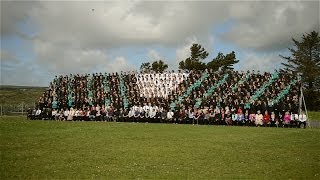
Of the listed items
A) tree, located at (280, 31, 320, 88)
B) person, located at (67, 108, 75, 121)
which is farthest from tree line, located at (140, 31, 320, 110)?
person, located at (67, 108, 75, 121)

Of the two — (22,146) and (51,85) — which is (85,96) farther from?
(22,146)

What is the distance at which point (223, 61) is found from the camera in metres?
68.7

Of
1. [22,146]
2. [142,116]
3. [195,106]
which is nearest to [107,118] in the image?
[142,116]

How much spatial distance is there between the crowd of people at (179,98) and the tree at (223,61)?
30.5 m

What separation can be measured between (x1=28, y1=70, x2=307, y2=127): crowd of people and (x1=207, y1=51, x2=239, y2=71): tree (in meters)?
30.5

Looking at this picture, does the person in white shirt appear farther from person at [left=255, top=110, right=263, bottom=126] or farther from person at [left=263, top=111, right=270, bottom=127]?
person at [left=255, top=110, right=263, bottom=126]

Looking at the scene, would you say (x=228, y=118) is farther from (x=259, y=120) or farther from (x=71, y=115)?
(x=71, y=115)

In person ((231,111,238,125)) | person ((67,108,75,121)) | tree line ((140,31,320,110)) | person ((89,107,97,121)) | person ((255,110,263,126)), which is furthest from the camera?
tree line ((140,31,320,110))

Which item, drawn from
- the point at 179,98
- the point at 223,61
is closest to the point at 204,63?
the point at 223,61

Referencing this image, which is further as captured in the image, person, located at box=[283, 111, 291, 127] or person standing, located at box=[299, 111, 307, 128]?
person, located at box=[283, 111, 291, 127]

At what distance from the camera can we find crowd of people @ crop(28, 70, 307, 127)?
99.7ft

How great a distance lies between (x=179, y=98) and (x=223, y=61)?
35.3 metres

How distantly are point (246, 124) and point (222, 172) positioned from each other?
20.1 metres

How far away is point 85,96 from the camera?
38656mm
